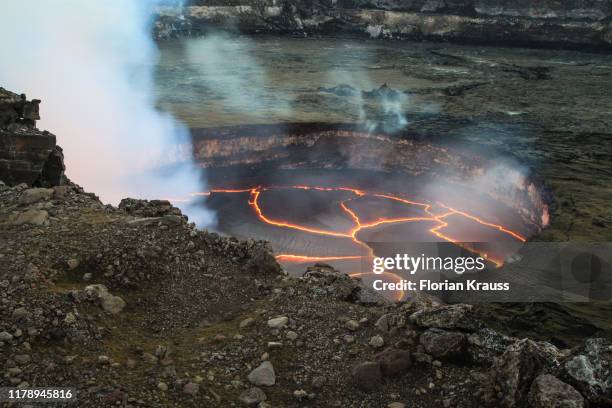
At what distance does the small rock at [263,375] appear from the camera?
16.8ft

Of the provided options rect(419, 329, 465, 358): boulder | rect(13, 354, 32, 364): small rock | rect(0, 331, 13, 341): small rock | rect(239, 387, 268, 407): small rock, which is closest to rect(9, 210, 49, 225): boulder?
rect(0, 331, 13, 341): small rock

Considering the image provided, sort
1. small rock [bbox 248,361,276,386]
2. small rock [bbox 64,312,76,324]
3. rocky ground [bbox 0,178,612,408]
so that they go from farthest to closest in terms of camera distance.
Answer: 1. small rock [bbox 64,312,76,324]
2. small rock [bbox 248,361,276,386]
3. rocky ground [bbox 0,178,612,408]

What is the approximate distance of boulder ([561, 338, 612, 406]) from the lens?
168 inches

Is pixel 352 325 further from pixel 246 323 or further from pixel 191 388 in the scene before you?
pixel 191 388

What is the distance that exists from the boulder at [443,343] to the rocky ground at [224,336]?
0.01m

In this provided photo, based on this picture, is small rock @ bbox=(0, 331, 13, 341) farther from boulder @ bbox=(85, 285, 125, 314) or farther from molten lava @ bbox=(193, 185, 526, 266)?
molten lava @ bbox=(193, 185, 526, 266)

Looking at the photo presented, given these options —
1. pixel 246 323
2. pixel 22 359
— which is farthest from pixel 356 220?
pixel 22 359

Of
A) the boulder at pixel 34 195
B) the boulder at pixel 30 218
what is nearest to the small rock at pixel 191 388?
the boulder at pixel 30 218

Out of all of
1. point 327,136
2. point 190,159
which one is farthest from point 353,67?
point 190,159

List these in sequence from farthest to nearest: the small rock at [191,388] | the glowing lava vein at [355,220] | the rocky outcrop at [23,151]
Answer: the glowing lava vein at [355,220], the rocky outcrop at [23,151], the small rock at [191,388]

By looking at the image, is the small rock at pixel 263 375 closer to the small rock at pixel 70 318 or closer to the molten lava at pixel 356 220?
the small rock at pixel 70 318

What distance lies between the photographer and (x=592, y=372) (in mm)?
4367

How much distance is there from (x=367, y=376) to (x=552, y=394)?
→ 1.47 m

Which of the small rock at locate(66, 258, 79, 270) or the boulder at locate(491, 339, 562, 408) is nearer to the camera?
the boulder at locate(491, 339, 562, 408)
